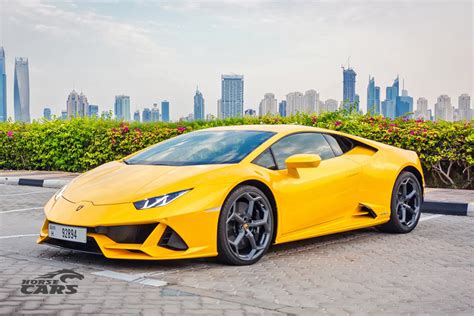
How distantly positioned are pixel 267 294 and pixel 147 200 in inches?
51.5

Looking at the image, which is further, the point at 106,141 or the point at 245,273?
the point at 106,141

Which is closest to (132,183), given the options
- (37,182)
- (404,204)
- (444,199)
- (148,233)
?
(148,233)

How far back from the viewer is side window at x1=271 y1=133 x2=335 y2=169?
21.3 ft

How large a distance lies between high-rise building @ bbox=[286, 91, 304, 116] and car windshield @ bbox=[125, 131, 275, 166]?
784 cm

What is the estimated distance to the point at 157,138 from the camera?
15844 millimetres

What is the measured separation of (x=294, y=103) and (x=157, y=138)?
17.6 ft

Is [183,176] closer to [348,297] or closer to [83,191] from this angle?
[83,191]

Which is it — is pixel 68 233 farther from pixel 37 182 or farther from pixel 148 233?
pixel 37 182

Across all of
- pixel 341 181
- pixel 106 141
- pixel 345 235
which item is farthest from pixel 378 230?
pixel 106 141

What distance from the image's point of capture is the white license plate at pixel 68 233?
18.1 ft

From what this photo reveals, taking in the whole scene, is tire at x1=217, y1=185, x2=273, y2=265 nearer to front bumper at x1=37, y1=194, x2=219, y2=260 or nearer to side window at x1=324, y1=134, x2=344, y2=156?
front bumper at x1=37, y1=194, x2=219, y2=260

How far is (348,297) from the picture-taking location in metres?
4.85

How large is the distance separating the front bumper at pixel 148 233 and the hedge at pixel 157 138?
771 centimetres

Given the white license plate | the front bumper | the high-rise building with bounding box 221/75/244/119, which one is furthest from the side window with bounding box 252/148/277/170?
the high-rise building with bounding box 221/75/244/119
